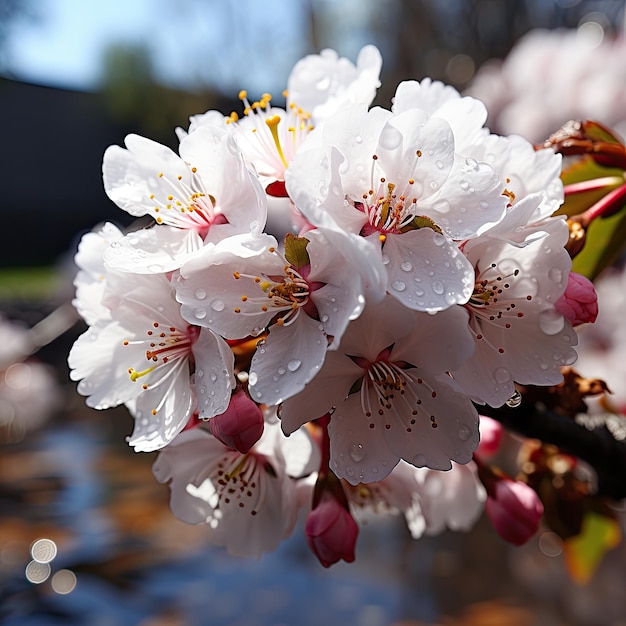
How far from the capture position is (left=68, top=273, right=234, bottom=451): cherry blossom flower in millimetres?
333

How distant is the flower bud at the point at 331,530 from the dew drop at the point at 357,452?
70mm

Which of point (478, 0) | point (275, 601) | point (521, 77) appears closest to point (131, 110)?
point (478, 0)

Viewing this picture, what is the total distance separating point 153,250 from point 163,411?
84 mm

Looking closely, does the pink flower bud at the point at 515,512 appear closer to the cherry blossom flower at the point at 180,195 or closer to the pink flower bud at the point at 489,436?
the pink flower bud at the point at 489,436

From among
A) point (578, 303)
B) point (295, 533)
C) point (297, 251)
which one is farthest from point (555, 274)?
point (295, 533)

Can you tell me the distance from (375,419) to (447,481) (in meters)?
0.18

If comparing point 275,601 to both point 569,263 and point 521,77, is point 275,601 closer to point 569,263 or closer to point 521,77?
point 569,263

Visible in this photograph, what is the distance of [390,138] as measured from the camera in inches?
12.2

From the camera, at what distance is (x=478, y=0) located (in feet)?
11.6

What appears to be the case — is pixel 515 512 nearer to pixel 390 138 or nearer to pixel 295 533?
pixel 390 138

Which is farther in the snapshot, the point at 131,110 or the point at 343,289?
the point at 131,110

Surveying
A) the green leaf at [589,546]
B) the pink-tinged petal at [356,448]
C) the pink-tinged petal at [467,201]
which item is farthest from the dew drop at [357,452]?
the green leaf at [589,546]

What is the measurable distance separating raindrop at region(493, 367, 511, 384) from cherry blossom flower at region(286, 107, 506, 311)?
0.19ft

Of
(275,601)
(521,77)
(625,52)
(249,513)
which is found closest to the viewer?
(249,513)
